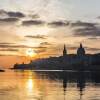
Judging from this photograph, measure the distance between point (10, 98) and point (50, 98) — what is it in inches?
210

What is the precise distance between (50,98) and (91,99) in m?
5.56

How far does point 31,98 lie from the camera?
55.4 metres

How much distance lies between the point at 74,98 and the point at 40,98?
4.58 meters

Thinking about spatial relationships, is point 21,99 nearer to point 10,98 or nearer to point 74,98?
point 10,98

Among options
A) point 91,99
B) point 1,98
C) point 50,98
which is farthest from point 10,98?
point 91,99

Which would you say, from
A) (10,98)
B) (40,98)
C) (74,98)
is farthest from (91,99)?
(10,98)

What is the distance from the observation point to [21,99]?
178 ft

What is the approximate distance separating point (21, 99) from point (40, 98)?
107 inches

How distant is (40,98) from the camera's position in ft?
182

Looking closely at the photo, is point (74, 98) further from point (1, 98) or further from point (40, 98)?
point (1, 98)

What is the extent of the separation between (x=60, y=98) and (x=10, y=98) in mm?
6738

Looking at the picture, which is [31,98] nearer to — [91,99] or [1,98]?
[1,98]

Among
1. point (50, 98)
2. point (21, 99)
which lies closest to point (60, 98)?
point (50, 98)

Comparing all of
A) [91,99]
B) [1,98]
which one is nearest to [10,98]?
[1,98]
